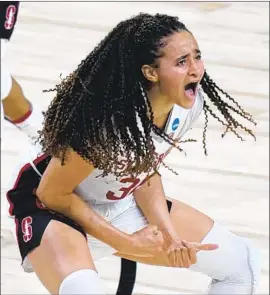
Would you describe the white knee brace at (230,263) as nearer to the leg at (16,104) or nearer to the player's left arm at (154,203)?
the player's left arm at (154,203)

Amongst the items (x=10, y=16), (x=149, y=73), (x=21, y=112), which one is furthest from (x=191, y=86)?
(x=21, y=112)

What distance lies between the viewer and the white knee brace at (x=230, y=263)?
2.75 metres

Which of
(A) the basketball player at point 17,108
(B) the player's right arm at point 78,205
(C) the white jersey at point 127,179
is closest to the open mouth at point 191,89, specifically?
(C) the white jersey at point 127,179

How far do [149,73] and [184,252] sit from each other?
0.42m

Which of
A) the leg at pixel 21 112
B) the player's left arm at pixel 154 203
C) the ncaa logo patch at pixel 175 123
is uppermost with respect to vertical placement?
the ncaa logo patch at pixel 175 123

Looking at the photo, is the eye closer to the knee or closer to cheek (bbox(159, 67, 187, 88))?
cheek (bbox(159, 67, 187, 88))

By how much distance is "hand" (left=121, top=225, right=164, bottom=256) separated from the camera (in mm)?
2494

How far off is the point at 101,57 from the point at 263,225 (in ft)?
5.40

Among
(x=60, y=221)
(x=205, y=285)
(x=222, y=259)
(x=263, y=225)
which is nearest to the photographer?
(x=60, y=221)

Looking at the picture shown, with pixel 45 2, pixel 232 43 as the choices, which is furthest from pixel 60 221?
pixel 45 2

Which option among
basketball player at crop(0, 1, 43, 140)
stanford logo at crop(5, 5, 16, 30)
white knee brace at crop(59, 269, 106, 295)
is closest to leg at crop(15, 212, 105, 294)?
white knee brace at crop(59, 269, 106, 295)

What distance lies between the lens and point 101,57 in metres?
2.44

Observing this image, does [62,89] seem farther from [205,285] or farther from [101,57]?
[205,285]

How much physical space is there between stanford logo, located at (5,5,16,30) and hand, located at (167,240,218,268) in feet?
4.57
